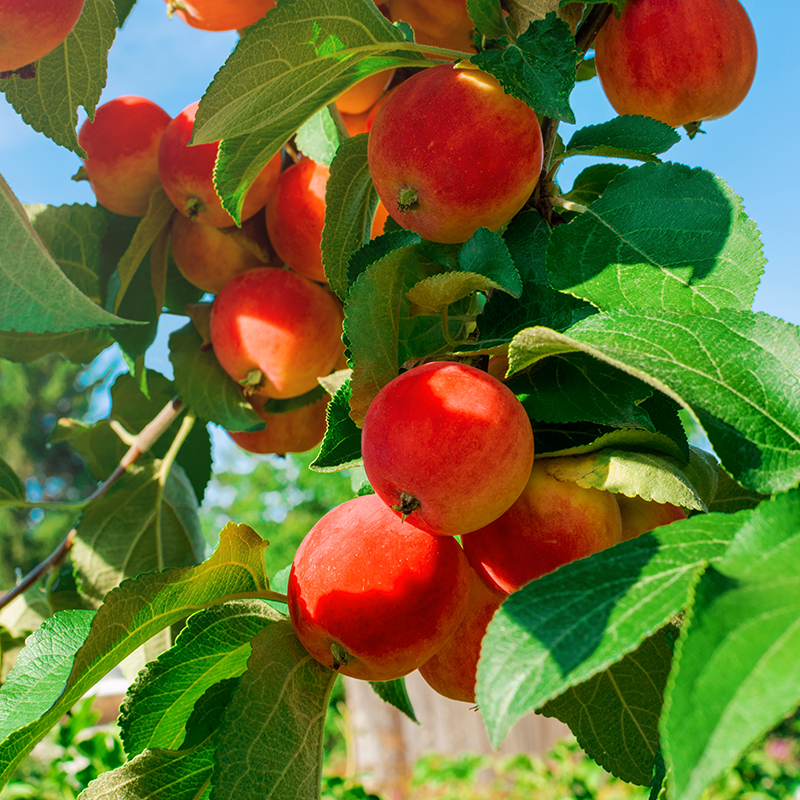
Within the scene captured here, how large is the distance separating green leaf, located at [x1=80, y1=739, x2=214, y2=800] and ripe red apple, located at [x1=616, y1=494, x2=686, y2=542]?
0.34m

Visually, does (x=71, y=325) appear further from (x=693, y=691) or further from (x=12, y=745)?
(x=693, y=691)

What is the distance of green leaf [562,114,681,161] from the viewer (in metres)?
0.53

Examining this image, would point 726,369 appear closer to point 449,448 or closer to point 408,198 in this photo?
point 449,448

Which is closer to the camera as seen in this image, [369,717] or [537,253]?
Result: [537,253]

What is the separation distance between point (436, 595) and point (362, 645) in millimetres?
57

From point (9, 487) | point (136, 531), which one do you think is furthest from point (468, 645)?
point (9, 487)

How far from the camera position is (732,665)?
238 mm

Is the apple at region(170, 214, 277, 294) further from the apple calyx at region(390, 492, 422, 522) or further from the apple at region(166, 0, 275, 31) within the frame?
the apple calyx at region(390, 492, 422, 522)

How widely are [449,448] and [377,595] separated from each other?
0.12 metres

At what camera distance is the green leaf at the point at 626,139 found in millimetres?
532

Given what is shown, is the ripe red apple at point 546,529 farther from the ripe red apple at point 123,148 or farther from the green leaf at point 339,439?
the ripe red apple at point 123,148

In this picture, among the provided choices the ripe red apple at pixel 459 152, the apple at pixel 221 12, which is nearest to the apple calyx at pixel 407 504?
the ripe red apple at pixel 459 152

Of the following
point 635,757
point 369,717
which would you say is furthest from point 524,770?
point 369,717

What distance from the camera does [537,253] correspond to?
1.73 ft
